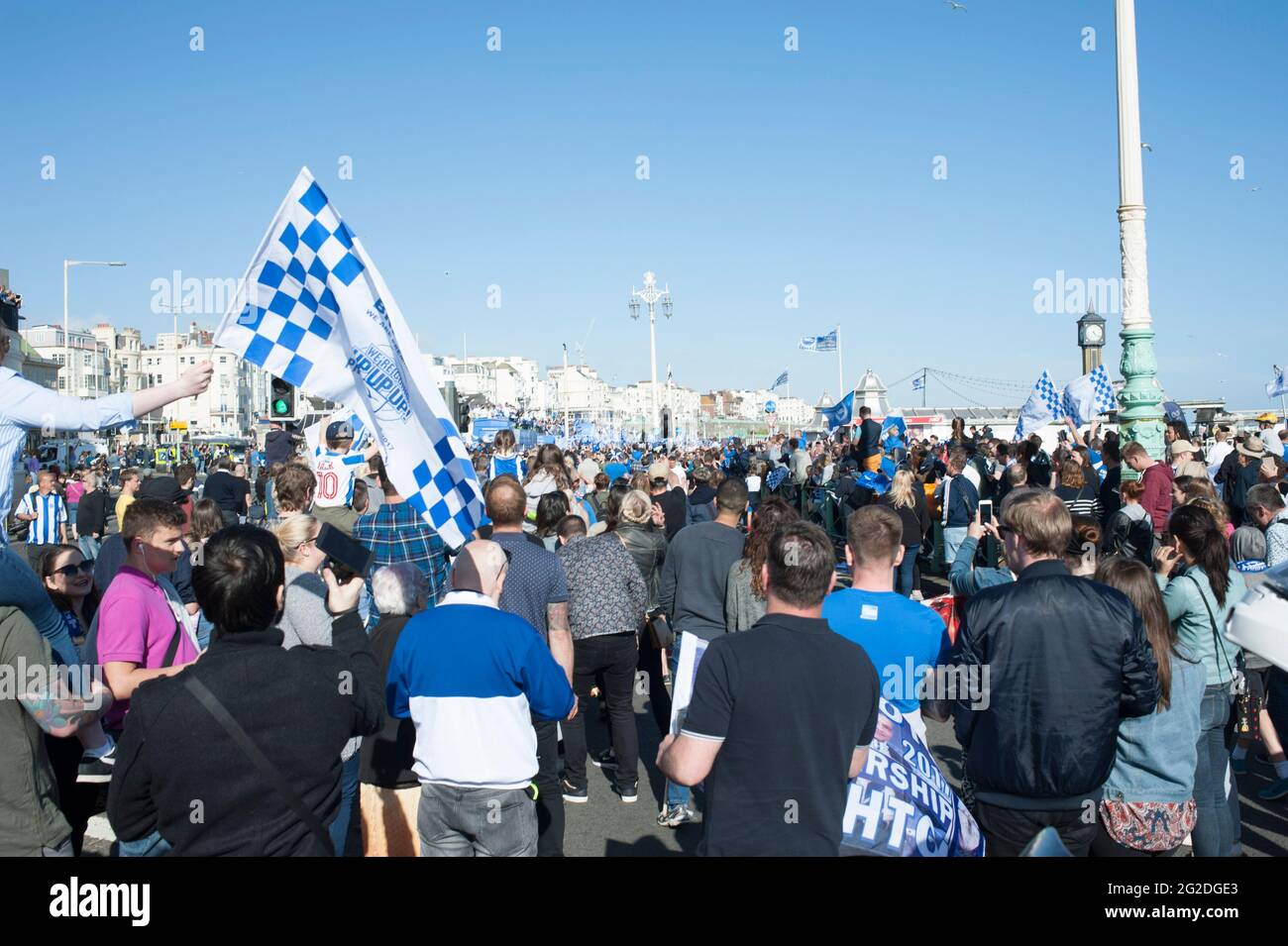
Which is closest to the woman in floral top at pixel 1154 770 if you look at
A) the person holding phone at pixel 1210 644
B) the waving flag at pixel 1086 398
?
the person holding phone at pixel 1210 644

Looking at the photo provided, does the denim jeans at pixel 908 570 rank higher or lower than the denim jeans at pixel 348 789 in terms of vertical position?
higher

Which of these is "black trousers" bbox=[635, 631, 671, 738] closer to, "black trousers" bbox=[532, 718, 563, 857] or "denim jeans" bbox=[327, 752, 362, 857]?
"black trousers" bbox=[532, 718, 563, 857]

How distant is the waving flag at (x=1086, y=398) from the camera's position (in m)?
15.7

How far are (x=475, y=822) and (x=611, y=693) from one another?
9.07 ft

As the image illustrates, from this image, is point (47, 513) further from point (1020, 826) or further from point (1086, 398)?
Answer: point (1086, 398)

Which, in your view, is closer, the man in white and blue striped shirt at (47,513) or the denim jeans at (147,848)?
the denim jeans at (147,848)

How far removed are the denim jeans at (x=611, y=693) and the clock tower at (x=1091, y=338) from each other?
32066mm

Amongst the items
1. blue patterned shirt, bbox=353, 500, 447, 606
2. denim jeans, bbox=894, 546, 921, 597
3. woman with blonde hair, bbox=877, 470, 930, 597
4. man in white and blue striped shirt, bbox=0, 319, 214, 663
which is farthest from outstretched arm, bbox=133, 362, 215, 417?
denim jeans, bbox=894, 546, 921, 597

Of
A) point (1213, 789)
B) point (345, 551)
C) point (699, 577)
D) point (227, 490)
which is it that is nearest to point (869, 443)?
point (699, 577)

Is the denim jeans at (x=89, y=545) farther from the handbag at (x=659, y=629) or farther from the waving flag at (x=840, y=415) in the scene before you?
the waving flag at (x=840, y=415)

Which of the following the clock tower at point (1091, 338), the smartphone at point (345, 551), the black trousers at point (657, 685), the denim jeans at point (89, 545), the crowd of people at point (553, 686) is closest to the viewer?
the crowd of people at point (553, 686)

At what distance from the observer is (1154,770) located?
3.84 m

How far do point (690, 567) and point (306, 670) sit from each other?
3.54 meters
